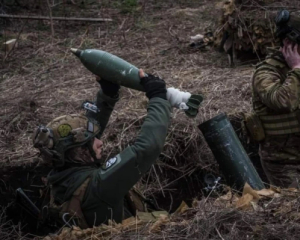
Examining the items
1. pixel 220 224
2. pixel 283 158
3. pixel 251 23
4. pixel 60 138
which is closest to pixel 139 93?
pixel 251 23

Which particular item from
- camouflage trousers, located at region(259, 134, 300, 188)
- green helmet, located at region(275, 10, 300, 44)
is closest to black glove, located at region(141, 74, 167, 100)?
green helmet, located at region(275, 10, 300, 44)

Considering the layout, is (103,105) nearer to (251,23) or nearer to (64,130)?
(64,130)

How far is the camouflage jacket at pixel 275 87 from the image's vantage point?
14.7 feet

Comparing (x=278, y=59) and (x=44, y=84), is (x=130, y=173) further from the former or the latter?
(x=44, y=84)

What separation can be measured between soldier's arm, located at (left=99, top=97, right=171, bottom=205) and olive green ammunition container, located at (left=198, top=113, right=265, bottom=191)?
121cm

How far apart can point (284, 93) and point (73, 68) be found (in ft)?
15.1

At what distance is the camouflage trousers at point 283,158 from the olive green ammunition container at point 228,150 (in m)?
0.20

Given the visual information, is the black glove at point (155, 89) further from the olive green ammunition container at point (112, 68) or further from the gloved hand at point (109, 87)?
the gloved hand at point (109, 87)

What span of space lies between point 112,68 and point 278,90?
1.18m

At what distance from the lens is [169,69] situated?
8.20m

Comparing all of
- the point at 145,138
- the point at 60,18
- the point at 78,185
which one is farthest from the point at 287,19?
the point at 60,18

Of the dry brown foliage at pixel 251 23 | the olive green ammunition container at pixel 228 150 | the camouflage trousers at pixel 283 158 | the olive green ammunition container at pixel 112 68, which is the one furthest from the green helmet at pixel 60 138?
the dry brown foliage at pixel 251 23

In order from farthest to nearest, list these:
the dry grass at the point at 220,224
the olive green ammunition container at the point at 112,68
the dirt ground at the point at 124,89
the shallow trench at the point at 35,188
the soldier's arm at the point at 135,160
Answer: the dirt ground at the point at 124,89
the shallow trench at the point at 35,188
the olive green ammunition container at the point at 112,68
the soldier's arm at the point at 135,160
the dry grass at the point at 220,224

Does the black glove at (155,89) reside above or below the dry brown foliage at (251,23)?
above
